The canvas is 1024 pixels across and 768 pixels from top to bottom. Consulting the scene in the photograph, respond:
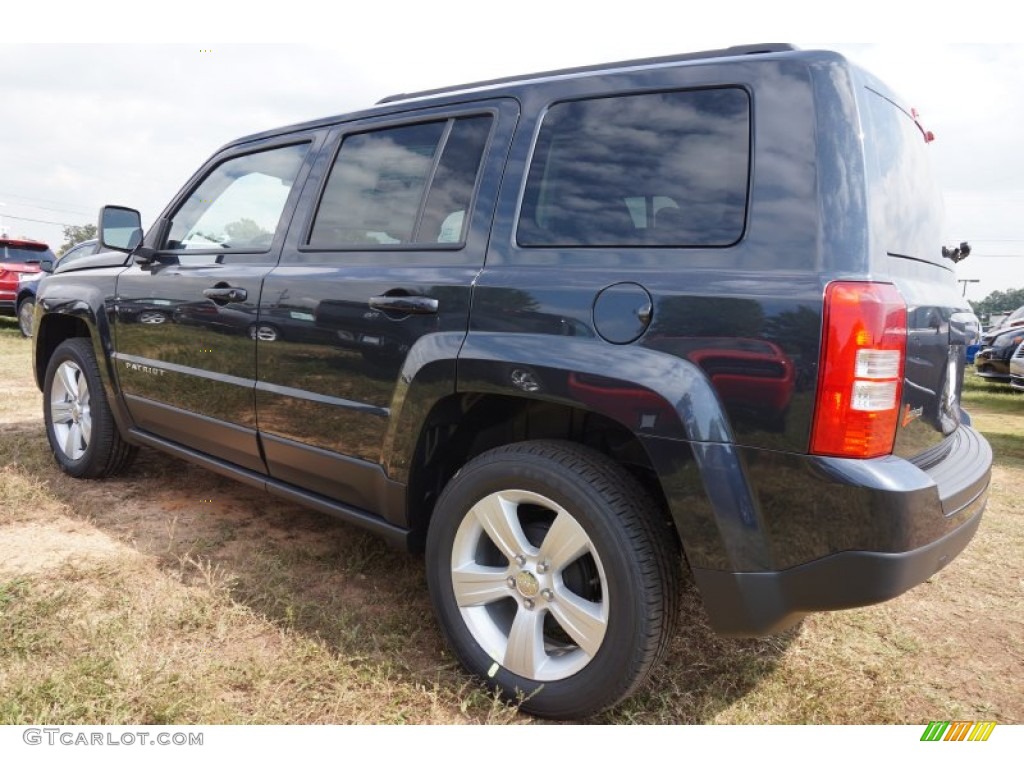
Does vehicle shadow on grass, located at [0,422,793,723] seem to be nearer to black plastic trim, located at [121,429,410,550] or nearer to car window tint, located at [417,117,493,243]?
black plastic trim, located at [121,429,410,550]

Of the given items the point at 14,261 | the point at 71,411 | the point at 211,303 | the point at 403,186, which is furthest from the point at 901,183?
the point at 14,261

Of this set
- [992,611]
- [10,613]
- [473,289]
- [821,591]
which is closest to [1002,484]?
[992,611]

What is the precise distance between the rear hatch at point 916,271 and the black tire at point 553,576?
0.71 meters

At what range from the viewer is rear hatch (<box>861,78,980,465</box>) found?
182 centimetres

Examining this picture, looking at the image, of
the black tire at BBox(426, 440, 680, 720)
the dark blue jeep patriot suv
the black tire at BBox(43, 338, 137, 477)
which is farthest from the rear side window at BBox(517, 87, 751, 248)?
the black tire at BBox(43, 338, 137, 477)

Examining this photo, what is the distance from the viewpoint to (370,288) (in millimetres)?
2492

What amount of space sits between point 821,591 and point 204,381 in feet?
8.40

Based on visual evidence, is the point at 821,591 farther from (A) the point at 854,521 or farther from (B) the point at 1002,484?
(B) the point at 1002,484

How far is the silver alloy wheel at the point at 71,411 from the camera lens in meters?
4.07

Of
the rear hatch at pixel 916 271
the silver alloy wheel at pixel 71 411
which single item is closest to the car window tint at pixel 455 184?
the rear hatch at pixel 916 271

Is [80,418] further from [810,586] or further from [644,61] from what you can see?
[810,586]

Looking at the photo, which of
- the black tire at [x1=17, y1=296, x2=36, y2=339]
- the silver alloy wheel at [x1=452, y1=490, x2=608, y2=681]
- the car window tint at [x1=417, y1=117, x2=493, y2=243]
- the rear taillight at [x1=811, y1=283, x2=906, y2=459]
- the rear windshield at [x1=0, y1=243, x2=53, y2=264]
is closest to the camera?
the rear taillight at [x1=811, y1=283, x2=906, y2=459]

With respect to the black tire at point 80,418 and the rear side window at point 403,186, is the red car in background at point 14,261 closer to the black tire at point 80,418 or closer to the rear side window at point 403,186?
the black tire at point 80,418

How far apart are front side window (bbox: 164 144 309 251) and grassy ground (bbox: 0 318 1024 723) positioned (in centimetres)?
134
